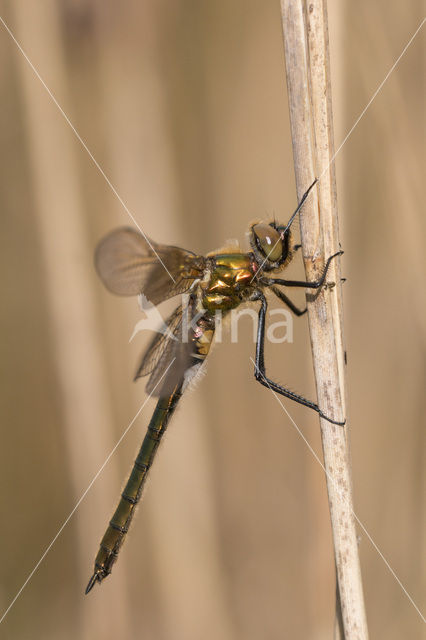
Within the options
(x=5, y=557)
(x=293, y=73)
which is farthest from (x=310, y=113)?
(x=5, y=557)

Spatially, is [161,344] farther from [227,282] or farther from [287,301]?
[287,301]

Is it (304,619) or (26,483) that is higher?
(26,483)

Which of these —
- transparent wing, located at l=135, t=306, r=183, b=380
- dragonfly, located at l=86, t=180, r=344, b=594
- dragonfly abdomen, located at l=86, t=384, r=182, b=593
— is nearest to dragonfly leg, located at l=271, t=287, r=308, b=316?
dragonfly, located at l=86, t=180, r=344, b=594

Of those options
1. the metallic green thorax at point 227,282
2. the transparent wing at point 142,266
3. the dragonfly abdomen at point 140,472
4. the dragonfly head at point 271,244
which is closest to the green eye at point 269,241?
the dragonfly head at point 271,244

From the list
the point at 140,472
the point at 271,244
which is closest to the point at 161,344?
the point at 140,472

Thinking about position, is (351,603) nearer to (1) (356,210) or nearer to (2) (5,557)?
(1) (356,210)

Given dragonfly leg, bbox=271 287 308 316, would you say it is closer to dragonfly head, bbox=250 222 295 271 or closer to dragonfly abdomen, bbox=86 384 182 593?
dragonfly head, bbox=250 222 295 271

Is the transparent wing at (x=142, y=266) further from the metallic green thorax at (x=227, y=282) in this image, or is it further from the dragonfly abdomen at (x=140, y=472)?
the dragonfly abdomen at (x=140, y=472)
